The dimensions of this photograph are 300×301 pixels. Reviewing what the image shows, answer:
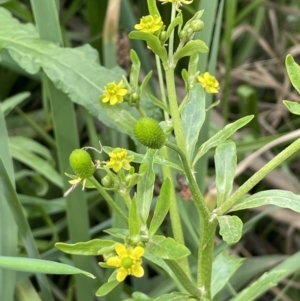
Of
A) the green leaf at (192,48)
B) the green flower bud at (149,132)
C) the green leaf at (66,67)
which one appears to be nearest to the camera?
the green flower bud at (149,132)

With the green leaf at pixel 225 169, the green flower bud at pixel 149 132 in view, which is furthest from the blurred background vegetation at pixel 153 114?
the green flower bud at pixel 149 132

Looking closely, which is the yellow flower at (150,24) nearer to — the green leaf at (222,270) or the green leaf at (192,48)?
the green leaf at (192,48)

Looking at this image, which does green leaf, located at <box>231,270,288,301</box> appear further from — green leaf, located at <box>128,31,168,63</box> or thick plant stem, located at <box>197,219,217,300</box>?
green leaf, located at <box>128,31,168,63</box>

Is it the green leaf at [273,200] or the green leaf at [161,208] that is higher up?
the green leaf at [161,208]

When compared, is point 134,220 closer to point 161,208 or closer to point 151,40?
point 161,208

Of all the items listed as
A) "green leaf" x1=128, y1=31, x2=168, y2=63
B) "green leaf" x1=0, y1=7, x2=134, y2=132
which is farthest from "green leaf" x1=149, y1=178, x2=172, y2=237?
"green leaf" x1=0, y1=7, x2=134, y2=132
